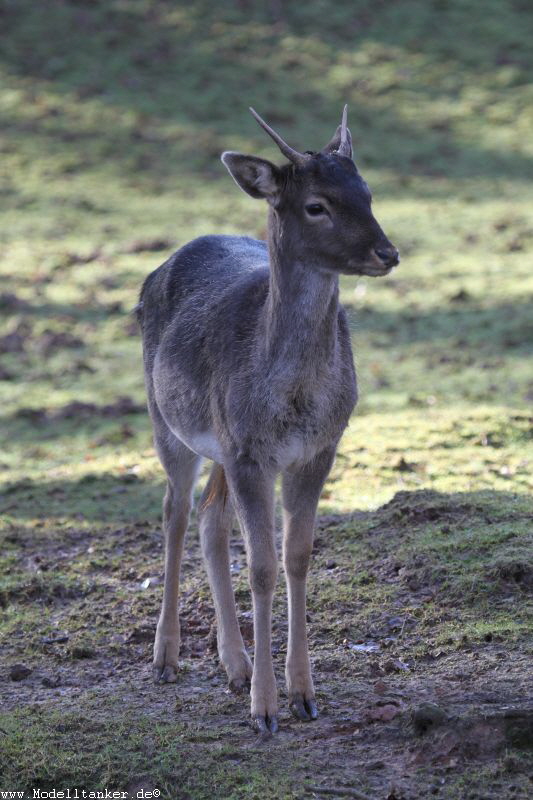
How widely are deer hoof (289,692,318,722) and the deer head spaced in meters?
2.14

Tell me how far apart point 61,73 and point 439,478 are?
20081mm

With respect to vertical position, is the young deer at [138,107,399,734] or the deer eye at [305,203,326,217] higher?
the deer eye at [305,203,326,217]

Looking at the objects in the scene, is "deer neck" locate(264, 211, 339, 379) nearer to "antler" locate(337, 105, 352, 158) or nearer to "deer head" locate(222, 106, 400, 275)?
"deer head" locate(222, 106, 400, 275)

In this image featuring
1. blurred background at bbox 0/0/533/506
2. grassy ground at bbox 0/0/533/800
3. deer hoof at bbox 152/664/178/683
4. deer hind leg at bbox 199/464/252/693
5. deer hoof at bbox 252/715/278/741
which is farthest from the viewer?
blurred background at bbox 0/0/533/506

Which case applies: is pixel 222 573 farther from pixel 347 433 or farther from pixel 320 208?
pixel 347 433

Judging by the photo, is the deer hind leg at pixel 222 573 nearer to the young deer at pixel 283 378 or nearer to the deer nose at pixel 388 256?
the young deer at pixel 283 378

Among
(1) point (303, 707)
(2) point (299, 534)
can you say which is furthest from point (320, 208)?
(1) point (303, 707)

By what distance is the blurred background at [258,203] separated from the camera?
41.7ft

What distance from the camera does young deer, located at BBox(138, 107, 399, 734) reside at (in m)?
5.78

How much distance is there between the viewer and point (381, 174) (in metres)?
22.5

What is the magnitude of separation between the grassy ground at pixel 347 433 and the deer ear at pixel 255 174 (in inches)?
100

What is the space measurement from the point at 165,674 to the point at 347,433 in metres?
5.09

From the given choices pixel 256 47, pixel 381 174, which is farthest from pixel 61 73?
pixel 381 174

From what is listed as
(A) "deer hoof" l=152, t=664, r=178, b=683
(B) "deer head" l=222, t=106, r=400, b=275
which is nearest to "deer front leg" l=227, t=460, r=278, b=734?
(A) "deer hoof" l=152, t=664, r=178, b=683
